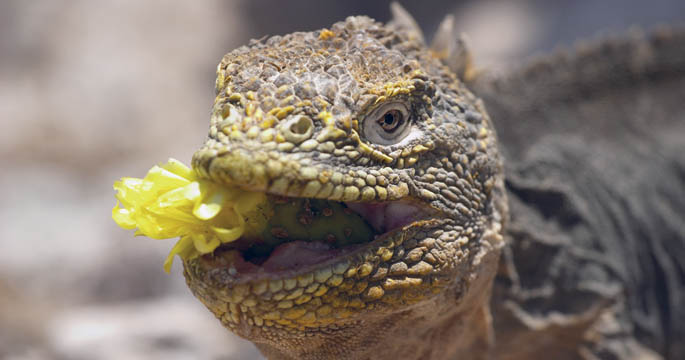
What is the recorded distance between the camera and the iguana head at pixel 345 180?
2.00m

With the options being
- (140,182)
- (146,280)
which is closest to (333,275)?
(140,182)

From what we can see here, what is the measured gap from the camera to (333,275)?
211cm

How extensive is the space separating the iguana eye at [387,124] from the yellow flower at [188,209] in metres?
0.45

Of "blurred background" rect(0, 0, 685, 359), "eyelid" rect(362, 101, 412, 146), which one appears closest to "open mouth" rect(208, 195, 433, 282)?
"eyelid" rect(362, 101, 412, 146)

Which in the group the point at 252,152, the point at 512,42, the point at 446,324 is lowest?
the point at 446,324

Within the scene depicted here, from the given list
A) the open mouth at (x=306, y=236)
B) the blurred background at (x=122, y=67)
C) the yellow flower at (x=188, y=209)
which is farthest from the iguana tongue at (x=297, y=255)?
the blurred background at (x=122, y=67)

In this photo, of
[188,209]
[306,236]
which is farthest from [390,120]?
[188,209]

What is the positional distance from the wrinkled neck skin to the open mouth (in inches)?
12.0

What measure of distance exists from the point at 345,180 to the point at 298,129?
0.76 ft

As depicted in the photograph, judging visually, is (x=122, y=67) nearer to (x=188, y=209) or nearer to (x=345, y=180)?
(x=188, y=209)

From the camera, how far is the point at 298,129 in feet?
6.58

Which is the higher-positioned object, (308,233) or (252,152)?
(252,152)

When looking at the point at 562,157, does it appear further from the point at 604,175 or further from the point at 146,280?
the point at 146,280

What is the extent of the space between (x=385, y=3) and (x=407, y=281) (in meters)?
7.13
